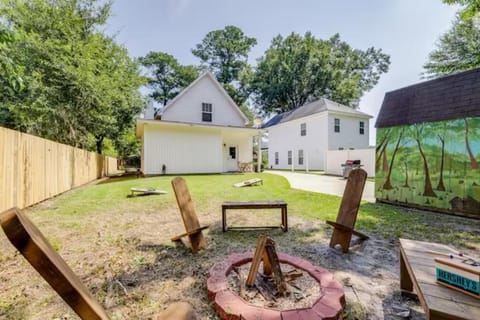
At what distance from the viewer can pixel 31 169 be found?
20.0 ft

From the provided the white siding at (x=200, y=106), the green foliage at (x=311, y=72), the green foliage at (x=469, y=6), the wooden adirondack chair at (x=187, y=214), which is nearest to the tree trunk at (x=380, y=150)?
the green foliage at (x=469, y=6)

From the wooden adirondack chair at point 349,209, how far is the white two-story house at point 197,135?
11.7 metres

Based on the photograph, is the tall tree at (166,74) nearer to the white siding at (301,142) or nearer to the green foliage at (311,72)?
the green foliage at (311,72)

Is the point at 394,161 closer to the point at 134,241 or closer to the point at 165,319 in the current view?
the point at 134,241

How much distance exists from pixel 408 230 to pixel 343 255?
2134 millimetres

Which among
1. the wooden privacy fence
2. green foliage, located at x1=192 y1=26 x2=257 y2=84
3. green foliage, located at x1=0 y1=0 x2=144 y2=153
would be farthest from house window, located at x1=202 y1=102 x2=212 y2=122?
green foliage, located at x1=192 y1=26 x2=257 y2=84

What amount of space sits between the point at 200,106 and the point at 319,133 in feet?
36.8

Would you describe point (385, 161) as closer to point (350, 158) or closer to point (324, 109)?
point (350, 158)

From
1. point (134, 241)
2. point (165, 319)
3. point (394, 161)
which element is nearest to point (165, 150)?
point (134, 241)

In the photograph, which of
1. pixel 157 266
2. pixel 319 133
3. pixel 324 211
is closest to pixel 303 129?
pixel 319 133

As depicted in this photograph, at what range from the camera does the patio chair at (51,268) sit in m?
0.74

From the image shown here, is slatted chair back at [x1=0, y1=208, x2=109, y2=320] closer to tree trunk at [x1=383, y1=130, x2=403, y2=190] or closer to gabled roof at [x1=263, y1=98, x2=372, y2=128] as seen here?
tree trunk at [x1=383, y1=130, x2=403, y2=190]

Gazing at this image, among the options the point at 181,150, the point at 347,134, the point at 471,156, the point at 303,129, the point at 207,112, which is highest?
the point at 207,112

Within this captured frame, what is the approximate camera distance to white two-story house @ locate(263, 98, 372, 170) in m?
20.3
